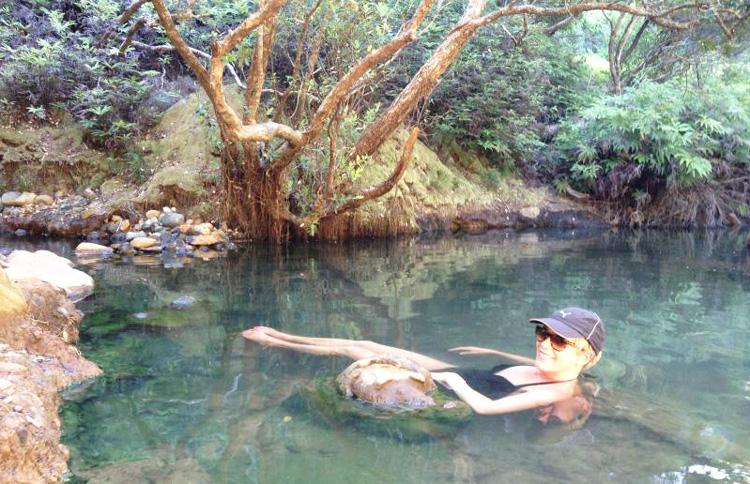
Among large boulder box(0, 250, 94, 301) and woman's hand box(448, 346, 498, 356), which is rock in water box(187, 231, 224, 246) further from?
woman's hand box(448, 346, 498, 356)

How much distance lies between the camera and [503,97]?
537 inches

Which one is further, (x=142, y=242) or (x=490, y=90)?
(x=490, y=90)

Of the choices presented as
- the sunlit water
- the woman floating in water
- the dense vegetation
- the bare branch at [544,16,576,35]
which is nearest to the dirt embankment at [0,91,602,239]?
the dense vegetation

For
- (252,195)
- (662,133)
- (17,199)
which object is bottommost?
(17,199)

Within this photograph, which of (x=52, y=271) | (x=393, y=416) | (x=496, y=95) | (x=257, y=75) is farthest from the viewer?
(x=496, y=95)

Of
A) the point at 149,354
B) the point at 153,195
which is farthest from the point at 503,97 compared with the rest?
the point at 149,354

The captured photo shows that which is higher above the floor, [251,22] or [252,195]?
[251,22]

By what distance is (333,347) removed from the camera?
480cm

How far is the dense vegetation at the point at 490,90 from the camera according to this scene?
34.2 ft

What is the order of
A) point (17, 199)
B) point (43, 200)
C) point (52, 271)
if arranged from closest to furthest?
point (52, 271), point (17, 199), point (43, 200)

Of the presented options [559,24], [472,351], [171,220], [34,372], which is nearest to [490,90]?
[559,24]

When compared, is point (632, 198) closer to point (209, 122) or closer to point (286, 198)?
point (286, 198)

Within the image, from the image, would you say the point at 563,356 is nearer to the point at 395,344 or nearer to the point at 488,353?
the point at 488,353

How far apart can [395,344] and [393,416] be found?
1642mm
